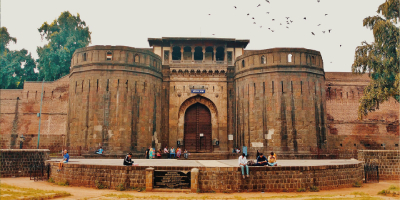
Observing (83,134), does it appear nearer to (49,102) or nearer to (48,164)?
(48,164)

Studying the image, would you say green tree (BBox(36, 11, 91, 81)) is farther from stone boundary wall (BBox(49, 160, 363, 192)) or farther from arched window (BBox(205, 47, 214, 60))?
stone boundary wall (BBox(49, 160, 363, 192))

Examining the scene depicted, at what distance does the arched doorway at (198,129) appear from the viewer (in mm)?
28688

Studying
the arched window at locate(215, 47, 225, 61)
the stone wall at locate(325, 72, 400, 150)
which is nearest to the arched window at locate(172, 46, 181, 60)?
the arched window at locate(215, 47, 225, 61)

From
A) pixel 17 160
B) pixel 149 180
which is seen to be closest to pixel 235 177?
pixel 149 180

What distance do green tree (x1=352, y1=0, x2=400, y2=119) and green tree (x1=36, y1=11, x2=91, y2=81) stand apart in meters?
32.3

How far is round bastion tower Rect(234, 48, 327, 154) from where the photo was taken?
25.0 metres

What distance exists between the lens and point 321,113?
1023 inches

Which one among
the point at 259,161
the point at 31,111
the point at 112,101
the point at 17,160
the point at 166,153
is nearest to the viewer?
the point at 259,161

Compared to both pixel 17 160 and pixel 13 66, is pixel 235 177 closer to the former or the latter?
pixel 17 160

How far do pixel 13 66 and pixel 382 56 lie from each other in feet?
127

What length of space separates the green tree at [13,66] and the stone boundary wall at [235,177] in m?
30.9

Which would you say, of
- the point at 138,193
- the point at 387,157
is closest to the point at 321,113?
the point at 387,157

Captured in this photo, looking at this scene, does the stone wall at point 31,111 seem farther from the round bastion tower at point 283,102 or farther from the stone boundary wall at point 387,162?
the stone boundary wall at point 387,162

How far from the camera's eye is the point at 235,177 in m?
13.3
